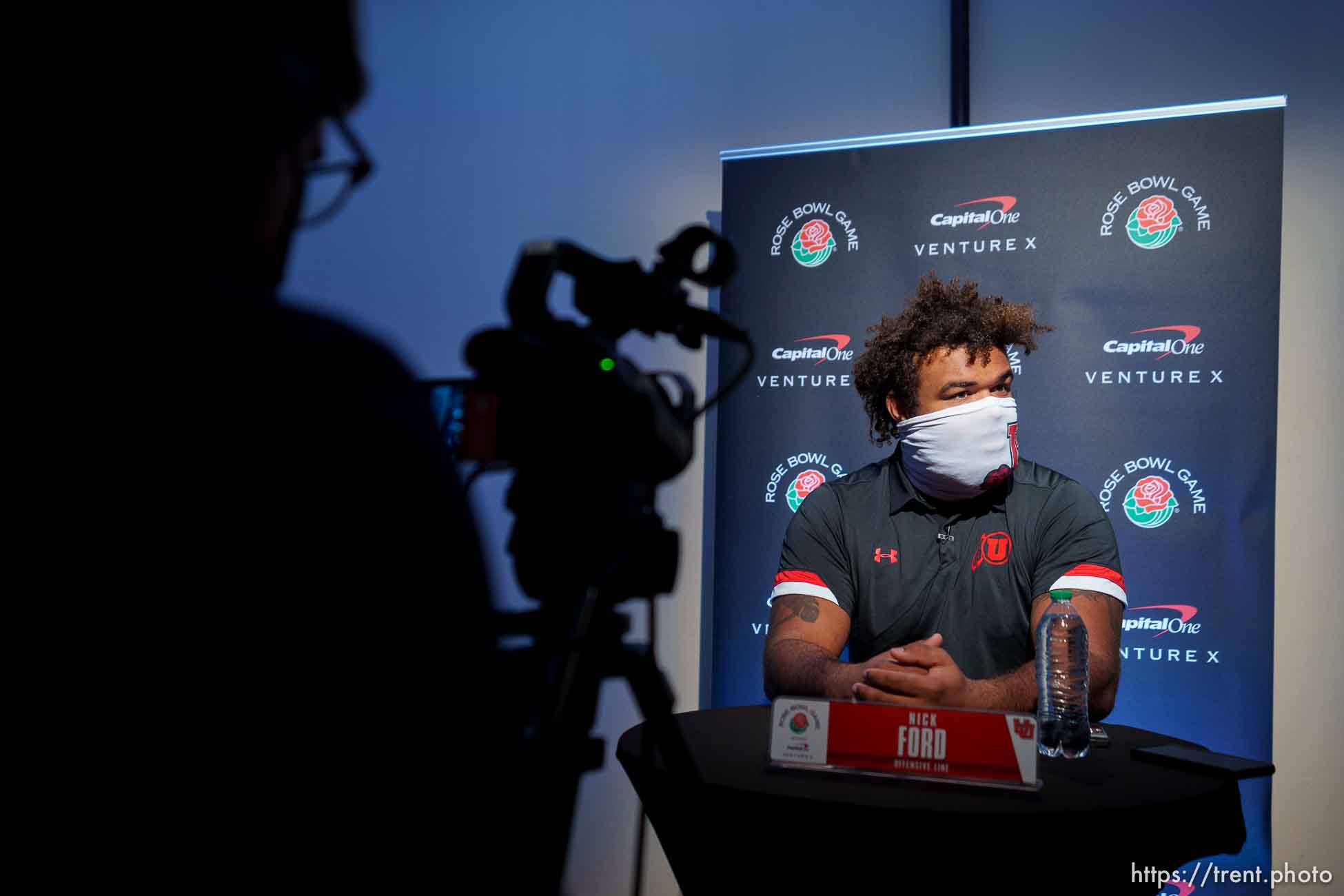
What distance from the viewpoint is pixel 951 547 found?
232 centimetres

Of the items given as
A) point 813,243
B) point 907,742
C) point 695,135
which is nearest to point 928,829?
point 907,742

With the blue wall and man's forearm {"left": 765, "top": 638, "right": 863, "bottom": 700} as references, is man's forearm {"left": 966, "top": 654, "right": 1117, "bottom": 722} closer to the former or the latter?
man's forearm {"left": 765, "top": 638, "right": 863, "bottom": 700}

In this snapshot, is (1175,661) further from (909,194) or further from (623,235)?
(623,235)

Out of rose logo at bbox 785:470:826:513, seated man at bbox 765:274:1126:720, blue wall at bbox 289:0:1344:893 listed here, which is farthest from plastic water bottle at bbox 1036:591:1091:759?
blue wall at bbox 289:0:1344:893

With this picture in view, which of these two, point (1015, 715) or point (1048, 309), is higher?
point (1048, 309)

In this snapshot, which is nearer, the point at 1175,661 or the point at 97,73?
the point at 97,73

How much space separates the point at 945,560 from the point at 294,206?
1.98 m

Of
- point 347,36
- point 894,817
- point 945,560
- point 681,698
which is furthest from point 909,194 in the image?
point 347,36

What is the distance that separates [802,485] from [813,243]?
757mm

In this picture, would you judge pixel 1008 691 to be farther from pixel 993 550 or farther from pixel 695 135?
pixel 695 135

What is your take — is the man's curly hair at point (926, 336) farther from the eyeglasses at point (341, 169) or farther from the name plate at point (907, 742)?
the eyeglasses at point (341, 169)

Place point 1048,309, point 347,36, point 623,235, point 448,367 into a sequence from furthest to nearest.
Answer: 1. point 623,235
2. point 448,367
3. point 1048,309
4. point 347,36

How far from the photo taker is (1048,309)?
2662mm

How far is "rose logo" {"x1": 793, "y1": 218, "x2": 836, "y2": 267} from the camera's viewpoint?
2867 millimetres
